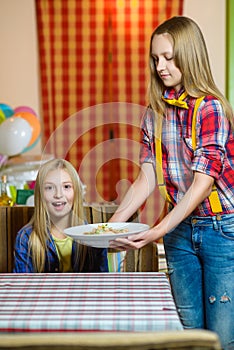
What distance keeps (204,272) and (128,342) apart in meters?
1.15

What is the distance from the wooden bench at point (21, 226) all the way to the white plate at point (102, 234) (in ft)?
0.49

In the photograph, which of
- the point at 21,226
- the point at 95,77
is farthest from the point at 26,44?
the point at 21,226

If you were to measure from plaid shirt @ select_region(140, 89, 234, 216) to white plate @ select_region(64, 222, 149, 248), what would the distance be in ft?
0.52

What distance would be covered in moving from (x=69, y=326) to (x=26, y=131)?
2.89 meters

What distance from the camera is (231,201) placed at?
2100 mm

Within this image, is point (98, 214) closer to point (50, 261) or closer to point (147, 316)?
point (50, 261)

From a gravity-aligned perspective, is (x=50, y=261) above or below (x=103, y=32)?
below

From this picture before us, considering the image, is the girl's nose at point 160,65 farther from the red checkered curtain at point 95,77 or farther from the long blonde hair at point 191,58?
the red checkered curtain at point 95,77

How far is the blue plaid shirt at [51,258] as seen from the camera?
2.26 m

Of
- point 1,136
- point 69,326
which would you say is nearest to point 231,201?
point 69,326

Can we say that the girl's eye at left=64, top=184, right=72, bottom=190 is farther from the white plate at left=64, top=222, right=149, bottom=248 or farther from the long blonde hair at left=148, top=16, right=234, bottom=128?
the long blonde hair at left=148, top=16, right=234, bottom=128

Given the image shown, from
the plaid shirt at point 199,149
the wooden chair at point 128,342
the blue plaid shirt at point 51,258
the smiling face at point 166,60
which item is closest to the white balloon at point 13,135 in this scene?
the blue plaid shirt at point 51,258

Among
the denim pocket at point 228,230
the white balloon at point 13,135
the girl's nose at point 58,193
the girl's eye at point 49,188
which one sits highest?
the white balloon at point 13,135

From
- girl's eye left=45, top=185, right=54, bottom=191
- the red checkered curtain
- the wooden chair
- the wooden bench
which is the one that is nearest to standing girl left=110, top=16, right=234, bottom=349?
the wooden bench
